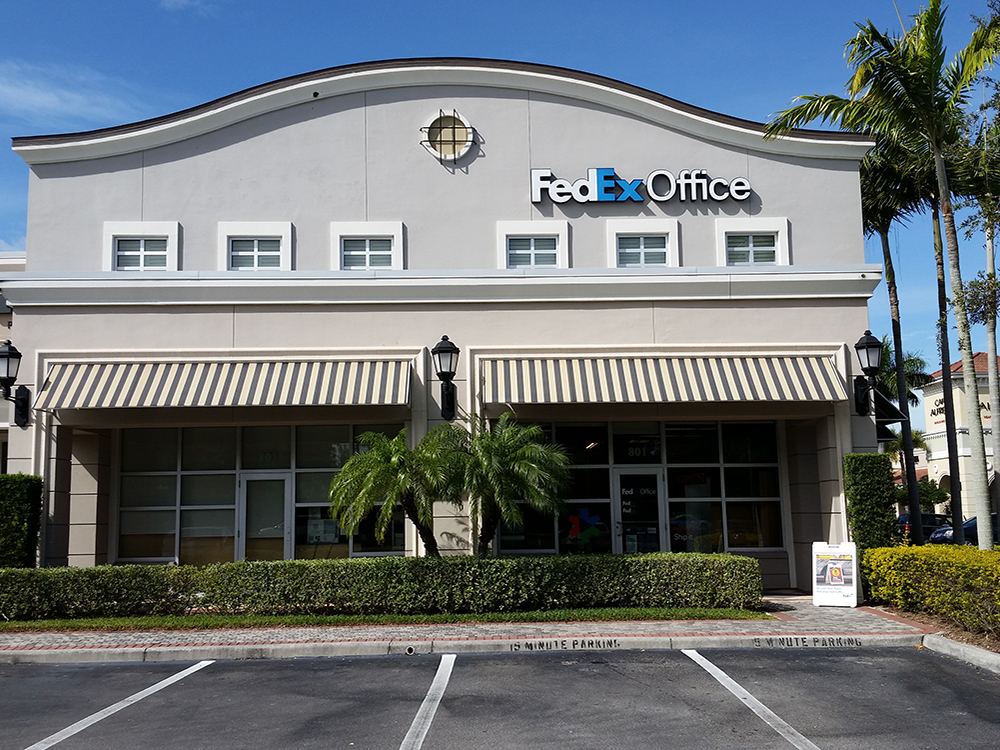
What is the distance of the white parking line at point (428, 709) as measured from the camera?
24.2 ft

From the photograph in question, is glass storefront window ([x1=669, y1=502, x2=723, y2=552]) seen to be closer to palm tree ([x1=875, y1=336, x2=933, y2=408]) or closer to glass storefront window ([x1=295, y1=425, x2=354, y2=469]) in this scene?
glass storefront window ([x1=295, y1=425, x2=354, y2=469])

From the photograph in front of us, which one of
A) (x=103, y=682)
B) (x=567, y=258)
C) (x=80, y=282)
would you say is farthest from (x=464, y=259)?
(x=103, y=682)

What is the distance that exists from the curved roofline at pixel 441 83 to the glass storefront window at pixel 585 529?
7.27 metres

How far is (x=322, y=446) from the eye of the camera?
16.7 meters

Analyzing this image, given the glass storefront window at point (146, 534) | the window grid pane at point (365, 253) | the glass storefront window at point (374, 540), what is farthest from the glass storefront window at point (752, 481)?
the glass storefront window at point (146, 534)

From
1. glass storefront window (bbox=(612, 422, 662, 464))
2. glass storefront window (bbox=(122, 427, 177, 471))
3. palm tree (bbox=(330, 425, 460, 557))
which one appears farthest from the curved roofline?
palm tree (bbox=(330, 425, 460, 557))

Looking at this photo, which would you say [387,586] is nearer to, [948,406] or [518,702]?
[518,702]

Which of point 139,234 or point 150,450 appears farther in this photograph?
point 150,450

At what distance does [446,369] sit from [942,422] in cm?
4507

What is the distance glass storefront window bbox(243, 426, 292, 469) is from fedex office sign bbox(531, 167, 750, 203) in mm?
6324

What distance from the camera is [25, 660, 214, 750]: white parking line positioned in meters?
7.53

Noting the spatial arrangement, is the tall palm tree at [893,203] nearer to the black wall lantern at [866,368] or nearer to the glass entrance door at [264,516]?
the black wall lantern at [866,368]

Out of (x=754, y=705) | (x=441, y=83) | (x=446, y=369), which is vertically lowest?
(x=754, y=705)

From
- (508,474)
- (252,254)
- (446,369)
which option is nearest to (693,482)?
(508,474)
